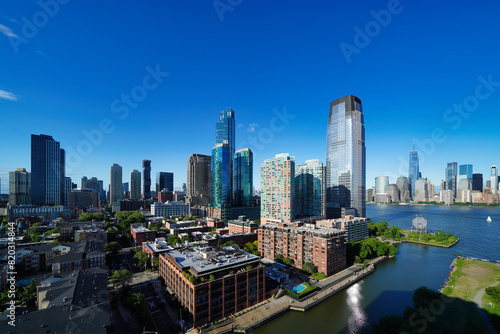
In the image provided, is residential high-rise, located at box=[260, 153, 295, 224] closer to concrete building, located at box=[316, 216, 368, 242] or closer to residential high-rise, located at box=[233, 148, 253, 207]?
concrete building, located at box=[316, 216, 368, 242]

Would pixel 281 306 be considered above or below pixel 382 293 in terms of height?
above

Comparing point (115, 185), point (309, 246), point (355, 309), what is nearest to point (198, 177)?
point (115, 185)

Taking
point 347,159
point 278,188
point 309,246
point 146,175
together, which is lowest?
point 309,246

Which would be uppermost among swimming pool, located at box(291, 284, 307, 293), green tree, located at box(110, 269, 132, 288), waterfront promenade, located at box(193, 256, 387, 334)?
green tree, located at box(110, 269, 132, 288)

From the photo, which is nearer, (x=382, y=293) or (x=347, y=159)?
(x=382, y=293)

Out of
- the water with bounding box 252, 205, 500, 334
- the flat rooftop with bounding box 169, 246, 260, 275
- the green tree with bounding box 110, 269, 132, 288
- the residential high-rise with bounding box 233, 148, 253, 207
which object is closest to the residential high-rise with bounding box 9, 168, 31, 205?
the residential high-rise with bounding box 233, 148, 253, 207

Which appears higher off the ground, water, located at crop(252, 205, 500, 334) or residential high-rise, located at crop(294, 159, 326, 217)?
residential high-rise, located at crop(294, 159, 326, 217)

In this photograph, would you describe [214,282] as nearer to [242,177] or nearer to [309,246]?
[309,246]

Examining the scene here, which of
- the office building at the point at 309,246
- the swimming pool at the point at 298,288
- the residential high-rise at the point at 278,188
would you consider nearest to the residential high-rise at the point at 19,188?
the residential high-rise at the point at 278,188
